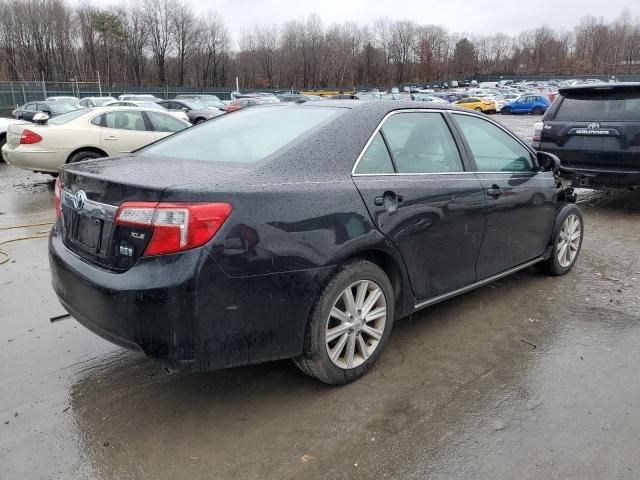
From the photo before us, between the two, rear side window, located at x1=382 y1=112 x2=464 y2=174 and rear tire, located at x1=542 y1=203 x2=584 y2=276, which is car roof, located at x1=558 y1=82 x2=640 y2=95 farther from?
rear side window, located at x1=382 y1=112 x2=464 y2=174

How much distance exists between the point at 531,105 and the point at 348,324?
138ft

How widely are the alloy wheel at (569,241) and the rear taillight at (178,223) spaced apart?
3.55 m

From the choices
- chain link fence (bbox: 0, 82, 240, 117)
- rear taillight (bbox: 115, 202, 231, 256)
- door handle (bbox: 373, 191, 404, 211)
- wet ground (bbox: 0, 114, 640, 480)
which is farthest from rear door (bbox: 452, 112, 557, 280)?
chain link fence (bbox: 0, 82, 240, 117)

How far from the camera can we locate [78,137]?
362 inches

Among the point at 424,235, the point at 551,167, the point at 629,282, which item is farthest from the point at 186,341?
the point at 629,282

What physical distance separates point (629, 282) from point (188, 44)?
90737 millimetres

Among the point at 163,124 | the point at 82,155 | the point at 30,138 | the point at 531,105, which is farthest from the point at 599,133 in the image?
the point at 531,105

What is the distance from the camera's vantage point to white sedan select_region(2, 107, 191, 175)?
905 cm

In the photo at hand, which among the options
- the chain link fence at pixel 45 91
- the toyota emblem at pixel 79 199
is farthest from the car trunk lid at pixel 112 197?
the chain link fence at pixel 45 91

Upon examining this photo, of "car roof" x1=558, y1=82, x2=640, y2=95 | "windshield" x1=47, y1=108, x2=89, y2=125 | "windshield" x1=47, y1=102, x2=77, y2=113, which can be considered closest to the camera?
"car roof" x1=558, y1=82, x2=640, y2=95

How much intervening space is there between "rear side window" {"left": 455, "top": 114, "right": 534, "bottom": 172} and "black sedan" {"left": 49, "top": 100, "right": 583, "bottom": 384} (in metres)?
0.03

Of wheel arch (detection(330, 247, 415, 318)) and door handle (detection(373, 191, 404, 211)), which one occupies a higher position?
door handle (detection(373, 191, 404, 211))

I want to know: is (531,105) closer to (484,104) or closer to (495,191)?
(484,104)

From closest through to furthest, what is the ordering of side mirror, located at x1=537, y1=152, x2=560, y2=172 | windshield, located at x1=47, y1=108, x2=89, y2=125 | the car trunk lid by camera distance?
1. the car trunk lid
2. side mirror, located at x1=537, y1=152, x2=560, y2=172
3. windshield, located at x1=47, y1=108, x2=89, y2=125
